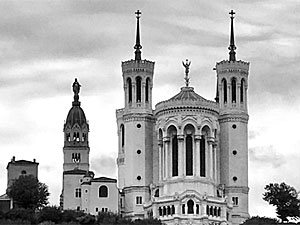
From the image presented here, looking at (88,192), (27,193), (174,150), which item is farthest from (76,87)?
(27,193)

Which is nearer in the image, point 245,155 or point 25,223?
point 25,223

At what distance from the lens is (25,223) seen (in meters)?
130

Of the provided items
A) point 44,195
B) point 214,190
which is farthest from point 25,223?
point 214,190

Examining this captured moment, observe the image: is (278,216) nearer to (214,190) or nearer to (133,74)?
(214,190)

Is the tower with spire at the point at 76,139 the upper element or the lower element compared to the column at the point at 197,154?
upper

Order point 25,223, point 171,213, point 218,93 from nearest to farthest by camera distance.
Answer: point 25,223, point 171,213, point 218,93

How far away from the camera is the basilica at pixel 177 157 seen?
146 metres

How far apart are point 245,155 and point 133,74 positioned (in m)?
16.6

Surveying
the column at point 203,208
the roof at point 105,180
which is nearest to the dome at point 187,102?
the roof at point 105,180

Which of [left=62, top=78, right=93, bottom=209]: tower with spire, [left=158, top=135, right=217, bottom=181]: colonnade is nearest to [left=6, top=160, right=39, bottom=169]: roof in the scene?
[left=62, top=78, right=93, bottom=209]: tower with spire

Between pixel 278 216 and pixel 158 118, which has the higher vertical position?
pixel 158 118

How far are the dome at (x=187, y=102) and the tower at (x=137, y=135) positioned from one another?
3265 mm

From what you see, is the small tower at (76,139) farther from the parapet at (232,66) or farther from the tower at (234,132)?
the parapet at (232,66)

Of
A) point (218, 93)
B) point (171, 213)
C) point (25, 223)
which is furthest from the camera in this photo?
point (218, 93)
